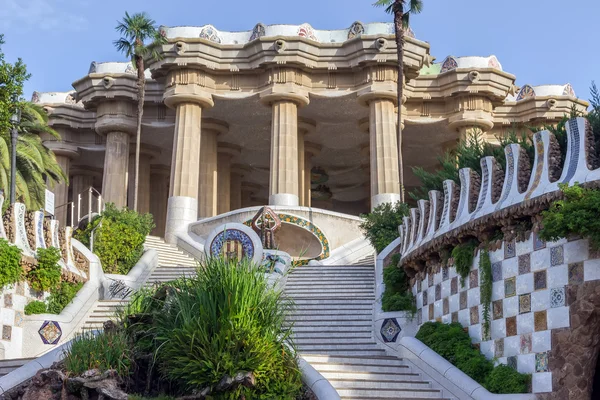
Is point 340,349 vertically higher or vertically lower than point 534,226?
lower

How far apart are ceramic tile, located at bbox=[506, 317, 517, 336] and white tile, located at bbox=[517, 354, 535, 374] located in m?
0.49

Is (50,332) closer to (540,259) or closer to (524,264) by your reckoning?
(524,264)

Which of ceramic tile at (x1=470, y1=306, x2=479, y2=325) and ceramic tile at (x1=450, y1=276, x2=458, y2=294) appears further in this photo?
ceramic tile at (x1=450, y1=276, x2=458, y2=294)

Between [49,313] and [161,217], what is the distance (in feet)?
90.1

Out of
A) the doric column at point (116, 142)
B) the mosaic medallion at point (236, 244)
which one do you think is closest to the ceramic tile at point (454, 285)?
the mosaic medallion at point (236, 244)

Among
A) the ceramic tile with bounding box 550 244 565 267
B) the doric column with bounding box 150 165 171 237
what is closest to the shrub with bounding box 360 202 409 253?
the ceramic tile with bounding box 550 244 565 267

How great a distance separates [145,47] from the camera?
39156 mm

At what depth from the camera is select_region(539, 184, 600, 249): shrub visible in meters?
14.6

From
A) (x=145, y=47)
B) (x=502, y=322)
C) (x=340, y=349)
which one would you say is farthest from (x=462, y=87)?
(x=502, y=322)

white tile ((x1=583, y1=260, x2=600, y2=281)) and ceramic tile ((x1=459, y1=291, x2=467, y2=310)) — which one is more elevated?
white tile ((x1=583, y1=260, x2=600, y2=281))

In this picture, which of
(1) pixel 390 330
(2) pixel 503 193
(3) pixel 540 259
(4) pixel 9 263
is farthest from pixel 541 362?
(4) pixel 9 263

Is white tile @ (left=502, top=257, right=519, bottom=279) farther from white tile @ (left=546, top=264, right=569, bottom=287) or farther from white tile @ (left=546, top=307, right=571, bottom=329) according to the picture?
white tile @ (left=546, top=307, right=571, bottom=329)

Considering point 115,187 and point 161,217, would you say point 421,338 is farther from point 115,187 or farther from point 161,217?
point 161,217

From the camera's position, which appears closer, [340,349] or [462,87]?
[340,349]
